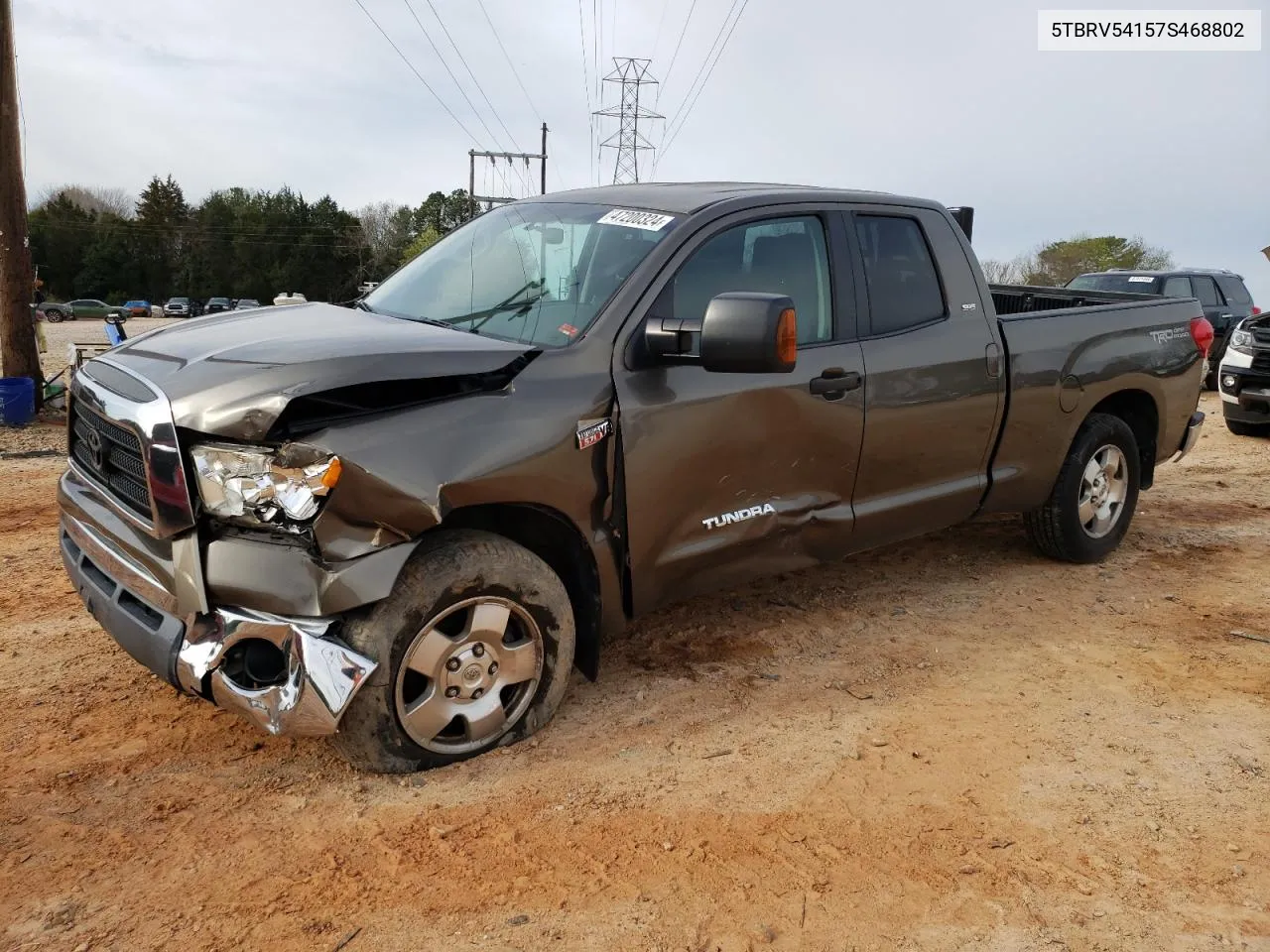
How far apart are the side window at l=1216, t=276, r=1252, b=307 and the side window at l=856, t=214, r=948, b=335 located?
1379cm

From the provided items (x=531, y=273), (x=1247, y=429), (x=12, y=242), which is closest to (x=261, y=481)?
(x=531, y=273)

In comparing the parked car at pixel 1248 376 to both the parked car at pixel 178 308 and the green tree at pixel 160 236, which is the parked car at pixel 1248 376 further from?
the green tree at pixel 160 236

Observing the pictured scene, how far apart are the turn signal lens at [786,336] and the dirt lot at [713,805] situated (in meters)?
1.35

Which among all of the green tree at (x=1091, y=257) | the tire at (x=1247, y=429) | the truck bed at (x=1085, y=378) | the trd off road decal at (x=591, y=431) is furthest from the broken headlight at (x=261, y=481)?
the green tree at (x=1091, y=257)

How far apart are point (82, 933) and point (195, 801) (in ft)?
1.93

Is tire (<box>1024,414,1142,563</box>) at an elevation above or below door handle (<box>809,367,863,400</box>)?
below

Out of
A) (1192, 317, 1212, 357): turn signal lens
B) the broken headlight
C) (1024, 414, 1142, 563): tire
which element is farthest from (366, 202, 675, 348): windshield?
(1192, 317, 1212, 357): turn signal lens

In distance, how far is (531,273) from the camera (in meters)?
3.71

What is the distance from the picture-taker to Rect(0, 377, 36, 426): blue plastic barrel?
9.62 m

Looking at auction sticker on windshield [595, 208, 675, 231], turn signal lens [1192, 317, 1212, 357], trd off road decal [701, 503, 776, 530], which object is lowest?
trd off road decal [701, 503, 776, 530]

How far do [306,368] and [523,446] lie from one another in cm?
68

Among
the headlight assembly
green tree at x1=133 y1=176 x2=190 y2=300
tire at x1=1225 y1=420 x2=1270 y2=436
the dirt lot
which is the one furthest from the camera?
green tree at x1=133 y1=176 x2=190 y2=300

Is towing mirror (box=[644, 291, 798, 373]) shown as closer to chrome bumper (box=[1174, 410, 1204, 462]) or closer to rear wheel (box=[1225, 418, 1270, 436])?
chrome bumper (box=[1174, 410, 1204, 462])

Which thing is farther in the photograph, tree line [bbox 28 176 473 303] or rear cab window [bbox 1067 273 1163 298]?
tree line [bbox 28 176 473 303]
